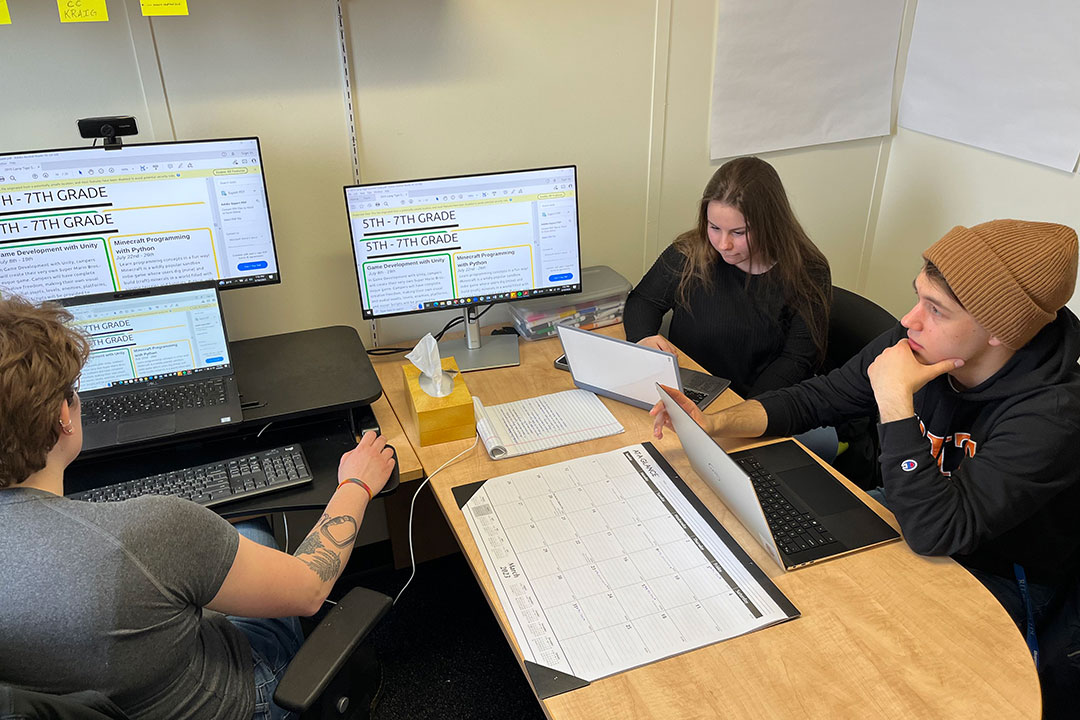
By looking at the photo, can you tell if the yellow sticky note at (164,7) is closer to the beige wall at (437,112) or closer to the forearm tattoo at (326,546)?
the beige wall at (437,112)

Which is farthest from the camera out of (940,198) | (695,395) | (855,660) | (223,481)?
(940,198)

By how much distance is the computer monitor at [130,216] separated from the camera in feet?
5.36

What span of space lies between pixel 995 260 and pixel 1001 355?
0.64ft

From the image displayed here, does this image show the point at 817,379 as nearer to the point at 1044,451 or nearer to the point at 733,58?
the point at 1044,451

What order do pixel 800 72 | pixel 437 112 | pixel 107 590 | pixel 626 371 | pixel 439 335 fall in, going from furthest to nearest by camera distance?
pixel 800 72 < pixel 439 335 < pixel 437 112 < pixel 626 371 < pixel 107 590

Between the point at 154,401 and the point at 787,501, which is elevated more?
the point at 154,401

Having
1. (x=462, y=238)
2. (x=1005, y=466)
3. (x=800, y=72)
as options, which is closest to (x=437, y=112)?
(x=462, y=238)

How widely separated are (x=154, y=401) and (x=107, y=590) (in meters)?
0.73

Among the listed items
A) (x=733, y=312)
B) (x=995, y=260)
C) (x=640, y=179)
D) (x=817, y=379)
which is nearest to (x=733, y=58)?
(x=640, y=179)

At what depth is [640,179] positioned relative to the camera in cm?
235

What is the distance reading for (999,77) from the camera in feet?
7.33

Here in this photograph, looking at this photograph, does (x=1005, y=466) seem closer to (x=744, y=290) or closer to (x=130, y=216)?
(x=744, y=290)

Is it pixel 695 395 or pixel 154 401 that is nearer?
pixel 154 401

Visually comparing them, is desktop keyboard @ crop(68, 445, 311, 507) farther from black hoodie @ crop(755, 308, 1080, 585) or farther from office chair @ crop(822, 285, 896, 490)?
office chair @ crop(822, 285, 896, 490)
